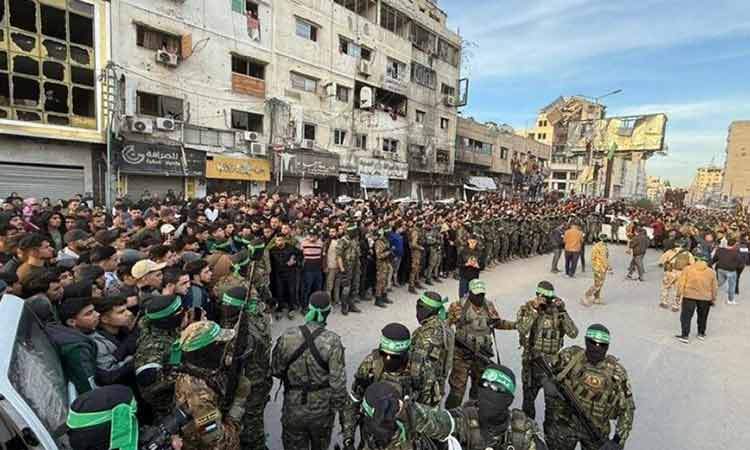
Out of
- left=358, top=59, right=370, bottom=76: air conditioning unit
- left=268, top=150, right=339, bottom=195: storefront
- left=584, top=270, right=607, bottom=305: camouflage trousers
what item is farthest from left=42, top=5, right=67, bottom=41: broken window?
left=584, top=270, right=607, bottom=305: camouflage trousers

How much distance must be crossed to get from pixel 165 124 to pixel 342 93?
1128 cm

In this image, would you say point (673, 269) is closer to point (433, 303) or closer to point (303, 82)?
point (433, 303)

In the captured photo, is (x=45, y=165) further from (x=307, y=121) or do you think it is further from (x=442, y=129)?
(x=442, y=129)

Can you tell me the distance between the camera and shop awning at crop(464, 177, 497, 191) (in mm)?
35156

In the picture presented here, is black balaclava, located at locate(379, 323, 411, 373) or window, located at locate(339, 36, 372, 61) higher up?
window, located at locate(339, 36, 372, 61)

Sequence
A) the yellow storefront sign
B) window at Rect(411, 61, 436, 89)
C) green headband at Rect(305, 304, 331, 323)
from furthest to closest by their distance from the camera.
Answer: window at Rect(411, 61, 436, 89) < the yellow storefront sign < green headband at Rect(305, 304, 331, 323)

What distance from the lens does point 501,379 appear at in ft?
7.61

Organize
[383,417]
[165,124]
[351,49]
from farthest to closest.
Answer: [351,49], [165,124], [383,417]

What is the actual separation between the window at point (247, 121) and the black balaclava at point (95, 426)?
19.0m

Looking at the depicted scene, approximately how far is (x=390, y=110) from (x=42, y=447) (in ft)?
88.2

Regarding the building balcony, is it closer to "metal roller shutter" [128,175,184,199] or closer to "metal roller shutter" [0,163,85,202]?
"metal roller shutter" [128,175,184,199]

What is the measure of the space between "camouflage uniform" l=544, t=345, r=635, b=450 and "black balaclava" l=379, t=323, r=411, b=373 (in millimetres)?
1572

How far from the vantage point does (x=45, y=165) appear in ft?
44.7

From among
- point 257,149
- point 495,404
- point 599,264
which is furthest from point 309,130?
point 495,404
